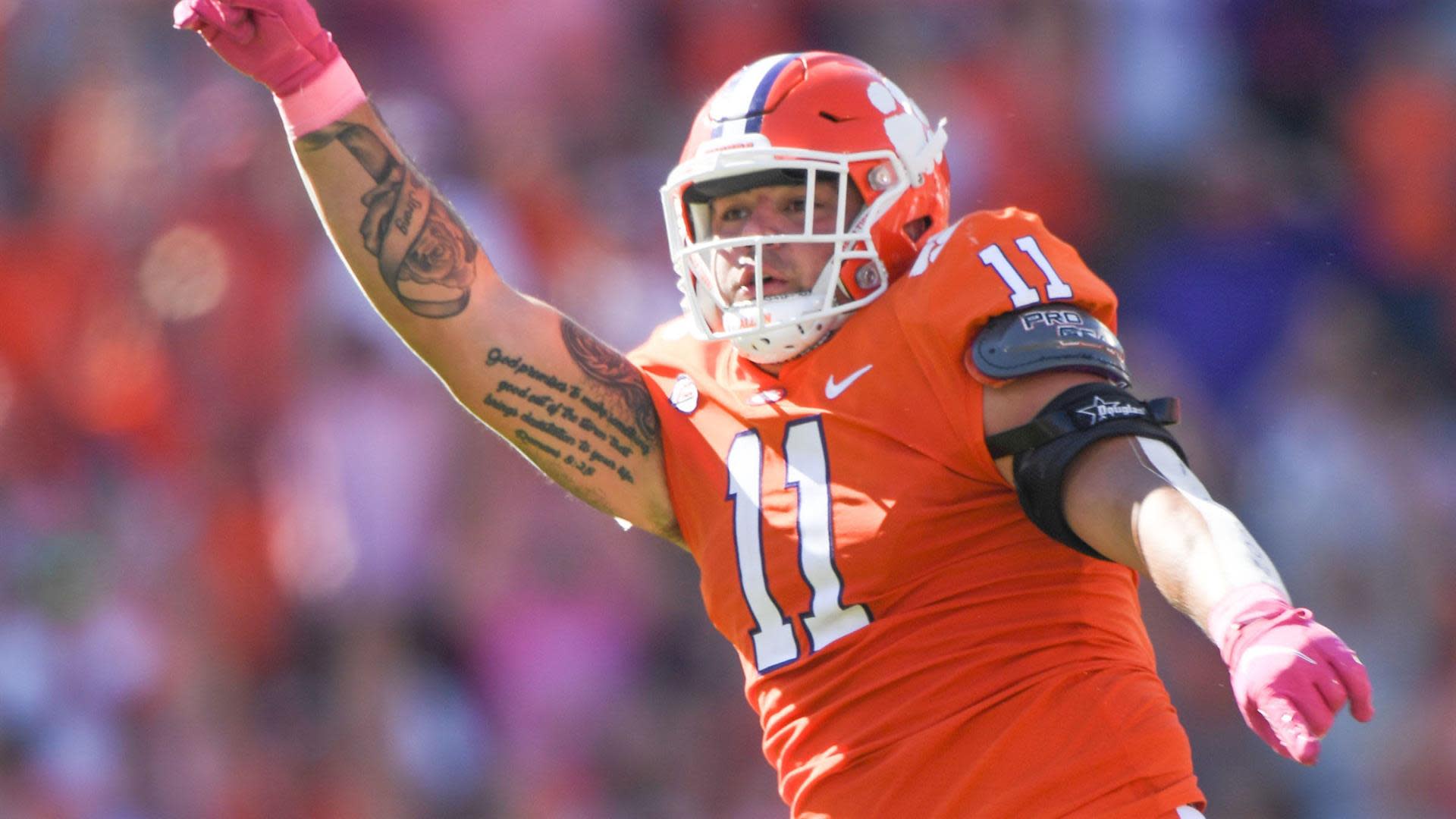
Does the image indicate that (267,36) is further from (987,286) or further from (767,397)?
(987,286)

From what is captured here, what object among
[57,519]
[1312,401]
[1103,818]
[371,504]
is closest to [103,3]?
[57,519]

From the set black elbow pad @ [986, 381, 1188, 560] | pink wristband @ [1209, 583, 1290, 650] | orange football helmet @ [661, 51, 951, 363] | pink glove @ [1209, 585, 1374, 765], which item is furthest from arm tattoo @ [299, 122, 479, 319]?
pink glove @ [1209, 585, 1374, 765]

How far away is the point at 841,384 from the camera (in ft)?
9.91

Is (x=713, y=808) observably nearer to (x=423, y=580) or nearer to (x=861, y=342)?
(x=423, y=580)

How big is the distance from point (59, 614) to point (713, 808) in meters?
2.53

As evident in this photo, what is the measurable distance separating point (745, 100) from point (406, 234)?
0.64m

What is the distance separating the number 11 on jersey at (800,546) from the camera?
290cm

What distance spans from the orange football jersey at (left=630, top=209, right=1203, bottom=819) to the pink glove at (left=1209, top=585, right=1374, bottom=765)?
1.81 feet

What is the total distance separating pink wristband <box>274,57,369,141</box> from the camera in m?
3.15

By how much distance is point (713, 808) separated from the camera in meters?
5.89

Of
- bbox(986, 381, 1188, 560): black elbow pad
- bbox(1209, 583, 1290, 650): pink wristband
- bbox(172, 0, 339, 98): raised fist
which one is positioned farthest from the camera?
bbox(172, 0, 339, 98): raised fist

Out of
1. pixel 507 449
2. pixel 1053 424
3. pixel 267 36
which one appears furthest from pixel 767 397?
pixel 507 449

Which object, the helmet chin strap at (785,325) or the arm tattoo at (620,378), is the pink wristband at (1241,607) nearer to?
the helmet chin strap at (785,325)

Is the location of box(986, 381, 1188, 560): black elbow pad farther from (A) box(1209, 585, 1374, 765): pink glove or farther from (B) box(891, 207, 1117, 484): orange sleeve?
(A) box(1209, 585, 1374, 765): pink glove
